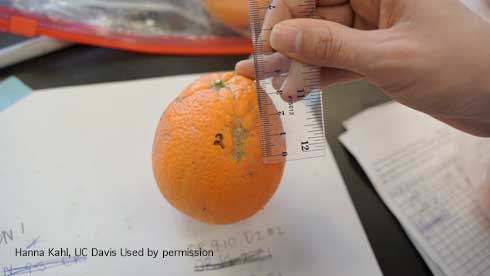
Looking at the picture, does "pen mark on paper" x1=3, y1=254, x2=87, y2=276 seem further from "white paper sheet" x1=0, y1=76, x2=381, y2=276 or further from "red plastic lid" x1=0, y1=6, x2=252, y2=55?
"red plastic lid" x1=0, y1=6, x2=252, y2=55

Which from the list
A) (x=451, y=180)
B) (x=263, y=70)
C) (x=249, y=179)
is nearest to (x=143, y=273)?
(x=249, y=179)

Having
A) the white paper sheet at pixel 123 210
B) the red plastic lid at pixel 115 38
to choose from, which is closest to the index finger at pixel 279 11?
the white paper sheet at pixel 123 210

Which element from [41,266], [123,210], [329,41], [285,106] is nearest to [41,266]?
[41,266]

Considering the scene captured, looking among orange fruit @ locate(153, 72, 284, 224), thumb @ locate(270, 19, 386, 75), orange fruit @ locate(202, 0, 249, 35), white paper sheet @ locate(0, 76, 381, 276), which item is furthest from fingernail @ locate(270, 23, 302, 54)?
orange fruit @ locate(202, 0, 249, 35)

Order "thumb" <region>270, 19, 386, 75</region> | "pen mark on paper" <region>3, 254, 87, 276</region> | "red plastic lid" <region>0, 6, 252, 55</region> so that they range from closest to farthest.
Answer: "thumb" <region>270, 19, 386, 75</region> → "pen mark on paper" <region>3, 254, 87, 276</region> → "red plastic lid" <region>0, 6, 252, 55</region>

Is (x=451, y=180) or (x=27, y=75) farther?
(x=27, y=75)

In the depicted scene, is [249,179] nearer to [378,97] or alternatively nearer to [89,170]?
[89,170]
